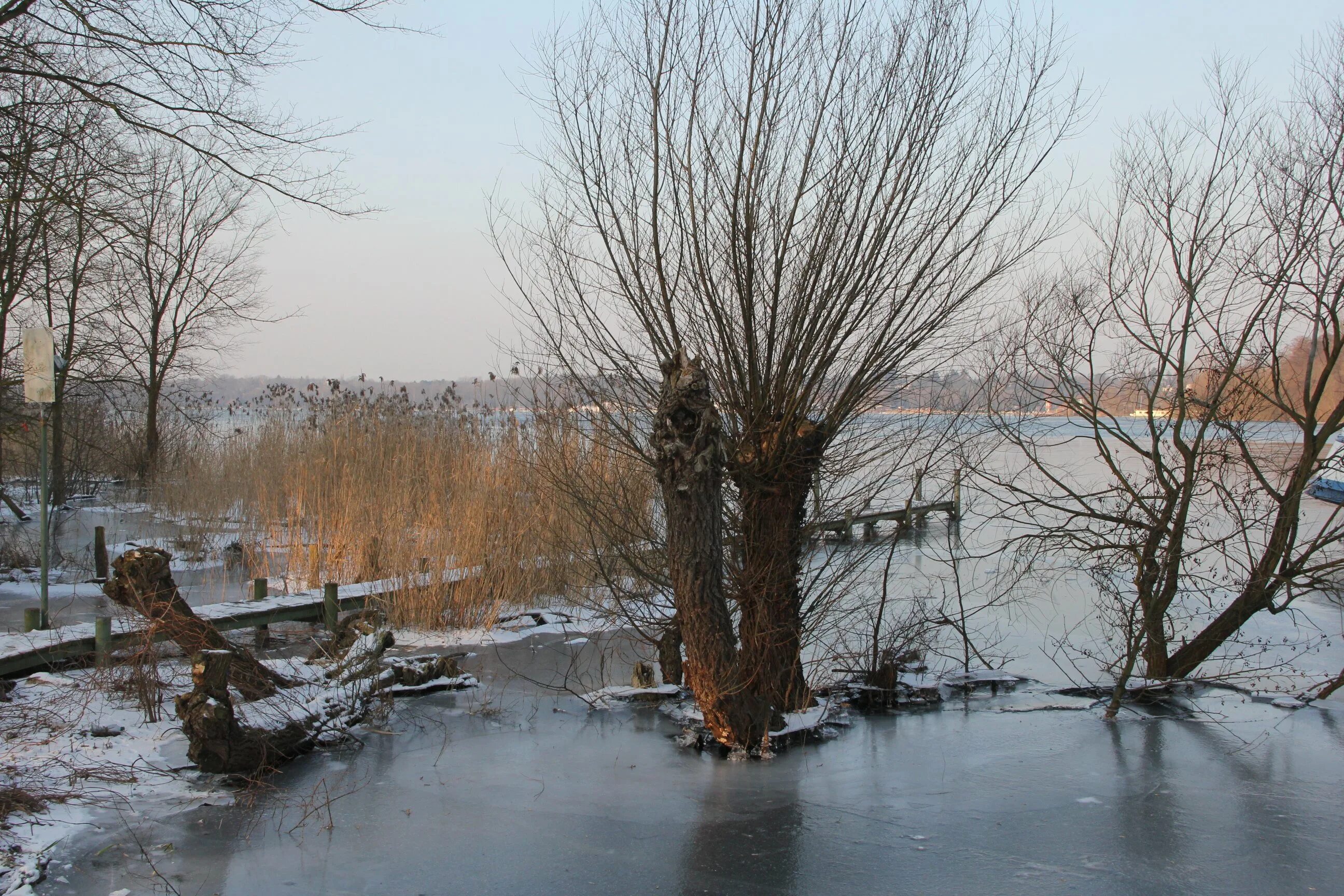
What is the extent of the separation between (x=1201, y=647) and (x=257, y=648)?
7.72 metres

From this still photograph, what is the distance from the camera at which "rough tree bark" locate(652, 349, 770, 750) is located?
18.0 ft

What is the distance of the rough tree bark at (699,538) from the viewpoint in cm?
549

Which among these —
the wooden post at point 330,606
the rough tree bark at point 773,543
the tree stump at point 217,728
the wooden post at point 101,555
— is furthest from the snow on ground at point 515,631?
the wooden post at point 101,555

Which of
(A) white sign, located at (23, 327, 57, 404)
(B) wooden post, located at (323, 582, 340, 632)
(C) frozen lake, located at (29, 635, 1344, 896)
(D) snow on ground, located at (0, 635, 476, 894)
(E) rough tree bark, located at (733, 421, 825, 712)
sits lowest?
(C) frozen lake, located at (29, 635, 1344, 896)

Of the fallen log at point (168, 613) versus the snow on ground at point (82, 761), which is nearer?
the snow on ground at point (82, 761)

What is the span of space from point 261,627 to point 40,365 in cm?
293

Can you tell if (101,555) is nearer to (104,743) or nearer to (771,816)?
(104,743)

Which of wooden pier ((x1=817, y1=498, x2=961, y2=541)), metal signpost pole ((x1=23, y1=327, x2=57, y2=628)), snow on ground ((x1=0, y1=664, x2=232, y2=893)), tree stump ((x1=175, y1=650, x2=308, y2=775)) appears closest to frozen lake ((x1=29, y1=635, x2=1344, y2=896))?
snow on ground ((x1=0, y1=664, x2=232, y2=893))

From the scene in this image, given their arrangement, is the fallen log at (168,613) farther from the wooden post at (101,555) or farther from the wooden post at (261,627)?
the wooden post at (101,555)

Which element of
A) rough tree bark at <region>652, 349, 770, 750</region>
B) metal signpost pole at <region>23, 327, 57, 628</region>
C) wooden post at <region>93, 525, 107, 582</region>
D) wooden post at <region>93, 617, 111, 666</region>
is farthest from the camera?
wooden post at <region>93, 525, 107, 582</region>

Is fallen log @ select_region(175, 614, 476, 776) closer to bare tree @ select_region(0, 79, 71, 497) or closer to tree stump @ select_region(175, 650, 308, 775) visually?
tree stump @ select_region(175, 650, 308, 775)

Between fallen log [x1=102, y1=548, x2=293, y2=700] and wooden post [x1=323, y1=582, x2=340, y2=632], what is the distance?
3.13 m

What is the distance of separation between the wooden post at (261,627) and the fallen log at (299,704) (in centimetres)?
176

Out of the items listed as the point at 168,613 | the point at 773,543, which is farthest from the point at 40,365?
the point at 773,543
